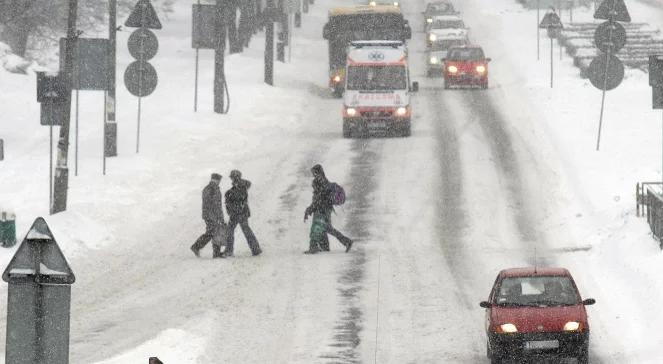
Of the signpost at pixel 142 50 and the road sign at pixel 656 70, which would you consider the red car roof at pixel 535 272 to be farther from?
the signpost at pixel 142 50

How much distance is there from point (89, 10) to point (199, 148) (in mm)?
28815

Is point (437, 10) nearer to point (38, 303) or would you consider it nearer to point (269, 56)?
point (269, 56)

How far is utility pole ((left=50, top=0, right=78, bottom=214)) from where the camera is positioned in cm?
2864

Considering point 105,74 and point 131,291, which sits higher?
point 105,74

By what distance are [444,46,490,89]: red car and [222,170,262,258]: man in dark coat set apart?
25.4 m

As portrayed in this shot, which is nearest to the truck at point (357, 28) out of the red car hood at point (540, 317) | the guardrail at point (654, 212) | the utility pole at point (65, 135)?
the utility pole at point (65, 135)

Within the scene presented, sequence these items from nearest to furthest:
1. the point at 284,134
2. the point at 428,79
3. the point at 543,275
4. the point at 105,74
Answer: the point at 543,275
the point at 105,74
the point at 284,134
the point at 428,79

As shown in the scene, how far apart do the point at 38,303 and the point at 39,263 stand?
31 centimetres

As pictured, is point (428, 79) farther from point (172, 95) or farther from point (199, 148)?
point (199, 148)

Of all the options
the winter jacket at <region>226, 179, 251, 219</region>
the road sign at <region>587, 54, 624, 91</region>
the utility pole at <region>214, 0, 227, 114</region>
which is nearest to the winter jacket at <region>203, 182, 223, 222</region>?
the winter jacket at <region>226, 179, 251, 219</region>

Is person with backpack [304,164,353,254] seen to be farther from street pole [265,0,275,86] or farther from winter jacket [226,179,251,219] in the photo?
street pole [265,0,275,86]

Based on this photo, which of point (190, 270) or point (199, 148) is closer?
point (190, 270)

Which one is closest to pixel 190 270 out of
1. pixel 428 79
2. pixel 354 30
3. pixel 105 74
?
pixel 105 74

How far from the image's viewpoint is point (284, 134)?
4253 centimetres
